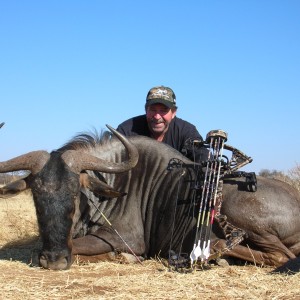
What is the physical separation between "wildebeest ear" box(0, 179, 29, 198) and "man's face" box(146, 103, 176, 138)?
7.44 feet

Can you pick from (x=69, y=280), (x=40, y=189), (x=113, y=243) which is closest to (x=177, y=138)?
(x=113, y=243)

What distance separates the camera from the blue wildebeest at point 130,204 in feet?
17.0

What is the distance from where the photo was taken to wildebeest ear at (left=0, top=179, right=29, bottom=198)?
550 centimetres

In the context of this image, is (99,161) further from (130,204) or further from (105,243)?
(105,243)

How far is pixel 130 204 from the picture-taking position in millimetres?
6023

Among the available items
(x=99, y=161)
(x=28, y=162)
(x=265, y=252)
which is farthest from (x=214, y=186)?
(x=28, y=162)

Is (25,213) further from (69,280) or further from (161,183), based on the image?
(69,280)

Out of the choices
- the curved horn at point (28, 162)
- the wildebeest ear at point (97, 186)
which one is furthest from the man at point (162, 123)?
the curved horn at point (28, 162)

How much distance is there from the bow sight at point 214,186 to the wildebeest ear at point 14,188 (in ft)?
5.38

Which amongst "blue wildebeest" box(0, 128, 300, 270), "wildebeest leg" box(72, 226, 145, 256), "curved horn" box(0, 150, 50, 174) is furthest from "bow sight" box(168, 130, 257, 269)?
"curved horn" box(0, 150, 50, 174)

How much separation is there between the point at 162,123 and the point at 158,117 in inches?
5.0

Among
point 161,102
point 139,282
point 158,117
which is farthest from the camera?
point 158,117

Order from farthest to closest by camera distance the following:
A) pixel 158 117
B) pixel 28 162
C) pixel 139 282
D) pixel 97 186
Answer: pixel 158 117
pixel 97 186
pixel 28 162
pixel 139 282

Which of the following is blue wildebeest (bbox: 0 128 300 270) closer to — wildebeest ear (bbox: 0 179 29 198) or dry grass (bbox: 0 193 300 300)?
wildebeest ear (bbox: 0 179 29 198)
